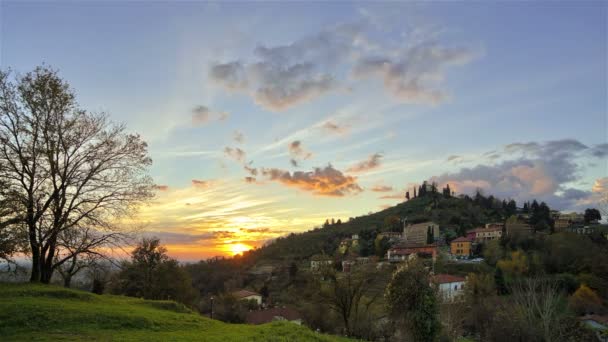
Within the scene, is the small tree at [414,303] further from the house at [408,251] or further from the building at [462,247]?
the building at [462,247]

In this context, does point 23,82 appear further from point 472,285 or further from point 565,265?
point 565,265

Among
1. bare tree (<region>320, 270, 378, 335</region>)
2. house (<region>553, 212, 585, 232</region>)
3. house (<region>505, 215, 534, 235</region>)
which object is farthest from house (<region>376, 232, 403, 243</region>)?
bare tree (<region>320, 270, 378, 335</region>)

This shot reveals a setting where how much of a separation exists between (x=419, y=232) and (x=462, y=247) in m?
26.3

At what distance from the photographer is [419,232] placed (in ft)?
468

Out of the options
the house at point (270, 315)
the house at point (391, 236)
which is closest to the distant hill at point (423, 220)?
the house at point (391, 236)

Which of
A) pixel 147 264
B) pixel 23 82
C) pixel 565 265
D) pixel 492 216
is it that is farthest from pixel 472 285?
pixel 492 216

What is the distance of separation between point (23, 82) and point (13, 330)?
47.4ft

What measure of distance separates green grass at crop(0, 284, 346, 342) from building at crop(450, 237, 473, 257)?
106 m

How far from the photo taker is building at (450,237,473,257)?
11413 cm

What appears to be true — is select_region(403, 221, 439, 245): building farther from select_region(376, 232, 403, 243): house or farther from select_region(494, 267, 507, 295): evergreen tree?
select_region(494, 267, 507, 295): evergreen tree

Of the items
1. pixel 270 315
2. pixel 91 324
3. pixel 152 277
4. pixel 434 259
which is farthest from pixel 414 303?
pixel 434 259

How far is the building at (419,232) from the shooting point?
137387mm

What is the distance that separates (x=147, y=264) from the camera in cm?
4322

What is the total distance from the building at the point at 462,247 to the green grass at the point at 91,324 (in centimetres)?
10561
